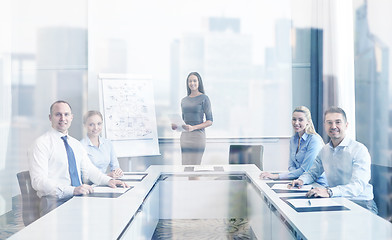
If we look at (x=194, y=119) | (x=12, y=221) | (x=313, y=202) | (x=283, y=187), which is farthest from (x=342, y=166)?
(x=12, y=221)

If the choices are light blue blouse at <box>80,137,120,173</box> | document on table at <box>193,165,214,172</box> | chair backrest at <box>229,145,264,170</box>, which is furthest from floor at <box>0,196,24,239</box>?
chair backrest at <box>229,145,264,170</box>

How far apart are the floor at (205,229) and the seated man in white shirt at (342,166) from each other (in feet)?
1.74

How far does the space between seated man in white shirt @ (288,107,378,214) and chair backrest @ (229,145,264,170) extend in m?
0.72

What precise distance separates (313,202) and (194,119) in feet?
5.09

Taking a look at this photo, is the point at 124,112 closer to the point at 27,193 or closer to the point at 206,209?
the point at 206,209

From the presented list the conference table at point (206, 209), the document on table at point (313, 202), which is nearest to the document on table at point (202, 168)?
the conference table at point (206, 209)

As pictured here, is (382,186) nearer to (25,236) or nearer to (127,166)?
(25,236)

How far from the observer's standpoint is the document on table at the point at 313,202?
1100mm

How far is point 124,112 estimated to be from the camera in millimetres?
2805

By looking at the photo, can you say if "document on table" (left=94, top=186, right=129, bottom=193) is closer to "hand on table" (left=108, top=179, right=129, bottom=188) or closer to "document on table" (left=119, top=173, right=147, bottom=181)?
"hand on table" (left=108, top=179, right=129, bottom=188)

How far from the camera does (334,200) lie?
117 centimetres

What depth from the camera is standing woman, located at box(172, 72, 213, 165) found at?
2590mm

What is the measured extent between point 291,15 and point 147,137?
1.61 metres

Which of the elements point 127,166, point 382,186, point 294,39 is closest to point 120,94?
point 127,166
